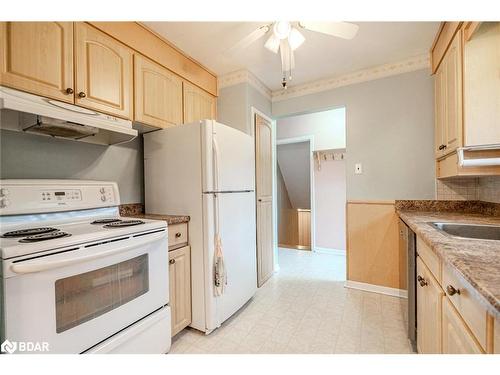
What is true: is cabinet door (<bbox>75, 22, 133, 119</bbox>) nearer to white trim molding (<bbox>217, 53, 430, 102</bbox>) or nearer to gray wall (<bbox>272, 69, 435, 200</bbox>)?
white trim molding (<bbox>217, 53, 430, 102</bbox>)

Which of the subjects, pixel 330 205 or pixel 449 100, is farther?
pixel 330 205

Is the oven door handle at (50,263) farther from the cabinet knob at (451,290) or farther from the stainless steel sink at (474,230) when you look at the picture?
the stainless steel sink at (474,230)

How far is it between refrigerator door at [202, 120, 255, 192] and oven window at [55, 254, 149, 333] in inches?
26.0

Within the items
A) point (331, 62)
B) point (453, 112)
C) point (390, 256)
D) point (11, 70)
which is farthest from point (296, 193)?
point (11, 70)

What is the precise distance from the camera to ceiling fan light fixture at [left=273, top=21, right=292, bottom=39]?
4.94 feet

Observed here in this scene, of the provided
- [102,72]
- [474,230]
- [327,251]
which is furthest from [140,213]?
[327,251]

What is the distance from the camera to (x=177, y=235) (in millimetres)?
1608

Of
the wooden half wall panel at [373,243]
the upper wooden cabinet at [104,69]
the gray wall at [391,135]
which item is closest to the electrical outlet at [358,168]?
the gray wall at [391,135]

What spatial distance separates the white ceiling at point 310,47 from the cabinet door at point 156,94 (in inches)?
11.4

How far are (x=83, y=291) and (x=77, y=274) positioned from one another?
0.31ft

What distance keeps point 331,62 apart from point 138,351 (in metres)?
2.72

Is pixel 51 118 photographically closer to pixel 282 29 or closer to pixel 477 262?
pixel 282 29

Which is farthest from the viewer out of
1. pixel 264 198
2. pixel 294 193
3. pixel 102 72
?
pixel 294 193
